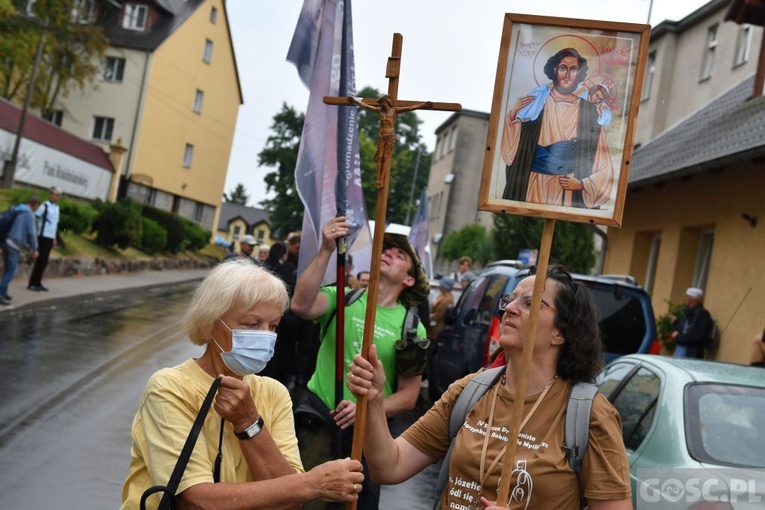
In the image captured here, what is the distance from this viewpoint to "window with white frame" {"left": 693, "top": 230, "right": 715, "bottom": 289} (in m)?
16.9

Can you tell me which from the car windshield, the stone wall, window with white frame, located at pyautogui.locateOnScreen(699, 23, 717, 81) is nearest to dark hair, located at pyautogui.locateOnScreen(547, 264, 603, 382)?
the car windshield

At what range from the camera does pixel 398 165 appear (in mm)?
73438

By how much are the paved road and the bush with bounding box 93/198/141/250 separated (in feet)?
39.7

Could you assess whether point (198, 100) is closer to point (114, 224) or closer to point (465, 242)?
point (465, 242)

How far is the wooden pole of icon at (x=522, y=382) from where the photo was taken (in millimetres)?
3068

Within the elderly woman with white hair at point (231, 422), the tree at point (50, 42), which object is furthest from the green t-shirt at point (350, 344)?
the tree at point (50, 42)

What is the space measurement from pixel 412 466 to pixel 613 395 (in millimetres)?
2895

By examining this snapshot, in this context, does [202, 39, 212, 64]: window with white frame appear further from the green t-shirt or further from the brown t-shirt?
the brown t-shirt

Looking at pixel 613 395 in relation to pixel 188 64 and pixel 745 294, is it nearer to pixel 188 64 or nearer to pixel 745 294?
pixel 745 294

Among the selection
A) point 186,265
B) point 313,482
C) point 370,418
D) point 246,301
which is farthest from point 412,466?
point 186,265

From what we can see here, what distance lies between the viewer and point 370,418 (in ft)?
11.5

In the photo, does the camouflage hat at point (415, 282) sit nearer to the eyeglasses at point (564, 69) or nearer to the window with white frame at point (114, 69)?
the eyeglasses at point (564, 69)

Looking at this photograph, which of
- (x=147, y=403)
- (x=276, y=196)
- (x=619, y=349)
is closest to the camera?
(x=147, y=403)

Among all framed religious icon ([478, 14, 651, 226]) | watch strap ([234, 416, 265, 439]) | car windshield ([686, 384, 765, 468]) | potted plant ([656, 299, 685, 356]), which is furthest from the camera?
potted plant ([656, 299, 685, 356])
